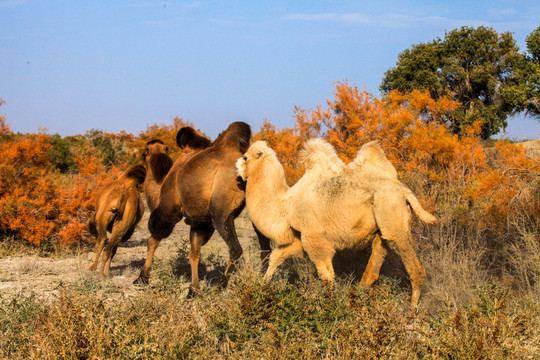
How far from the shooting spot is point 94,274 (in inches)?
339

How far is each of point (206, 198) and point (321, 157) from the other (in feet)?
6.54

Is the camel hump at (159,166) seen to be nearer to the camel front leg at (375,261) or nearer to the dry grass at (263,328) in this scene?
the dry grass at (263,328)

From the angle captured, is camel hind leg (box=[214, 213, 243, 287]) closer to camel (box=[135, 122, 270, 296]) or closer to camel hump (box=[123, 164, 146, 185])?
camel (box=[135, 122, 270, 296])

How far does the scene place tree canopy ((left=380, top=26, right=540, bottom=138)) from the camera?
2816cm

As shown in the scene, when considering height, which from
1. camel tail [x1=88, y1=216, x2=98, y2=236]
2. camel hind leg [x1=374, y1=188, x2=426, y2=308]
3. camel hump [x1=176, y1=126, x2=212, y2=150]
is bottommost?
camel tail [x1=88, y1=216, x2=98, y2=236]

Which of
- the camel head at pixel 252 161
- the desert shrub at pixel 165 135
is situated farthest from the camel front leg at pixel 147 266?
the desert shrub at pixel 165 135

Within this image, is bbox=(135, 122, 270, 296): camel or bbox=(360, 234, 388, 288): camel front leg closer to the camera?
bbox=(360, 234, 388, 288): camel front leg

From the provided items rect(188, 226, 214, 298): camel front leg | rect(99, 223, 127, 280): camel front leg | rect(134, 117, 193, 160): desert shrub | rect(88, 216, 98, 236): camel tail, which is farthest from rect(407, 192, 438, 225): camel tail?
rect(134, 117, 193, 160): desert shrub

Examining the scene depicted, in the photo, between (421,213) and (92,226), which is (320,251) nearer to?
(421,213)

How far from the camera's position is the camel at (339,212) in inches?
251

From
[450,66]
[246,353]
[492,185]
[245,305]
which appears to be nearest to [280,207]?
[245,305]

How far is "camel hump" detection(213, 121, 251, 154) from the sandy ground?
1.59 meters

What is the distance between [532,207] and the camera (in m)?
8.27

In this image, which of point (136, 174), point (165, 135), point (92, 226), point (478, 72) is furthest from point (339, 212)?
point (478, 72)
